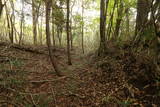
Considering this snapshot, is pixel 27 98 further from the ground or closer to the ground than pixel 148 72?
closer to the ground

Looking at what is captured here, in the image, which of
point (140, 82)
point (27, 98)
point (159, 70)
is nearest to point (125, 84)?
point (140, 82)

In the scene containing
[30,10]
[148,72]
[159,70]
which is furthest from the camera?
[30,10]

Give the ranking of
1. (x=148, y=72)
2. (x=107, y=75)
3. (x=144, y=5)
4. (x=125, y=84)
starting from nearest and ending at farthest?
(x=148, y=72) < (x=125, y=84) < (x=107, y=75) < (x=144, y=5)

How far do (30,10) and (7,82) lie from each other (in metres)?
13.3

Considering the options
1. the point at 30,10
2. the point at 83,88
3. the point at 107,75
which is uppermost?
the point at 30,10

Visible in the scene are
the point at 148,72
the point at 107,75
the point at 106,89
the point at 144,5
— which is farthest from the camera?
the point at 144,5

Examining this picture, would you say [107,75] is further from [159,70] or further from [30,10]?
[30,10]

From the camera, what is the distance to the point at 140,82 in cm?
386

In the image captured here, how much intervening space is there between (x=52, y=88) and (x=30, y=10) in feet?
45.1

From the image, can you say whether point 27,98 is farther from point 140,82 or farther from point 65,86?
point 140,82

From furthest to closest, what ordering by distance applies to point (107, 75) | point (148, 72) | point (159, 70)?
point (107, 75), point (148, 72), point (159, 70)

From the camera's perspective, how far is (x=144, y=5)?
241 inches

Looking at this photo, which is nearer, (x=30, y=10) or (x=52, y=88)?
(x=52, y=88)

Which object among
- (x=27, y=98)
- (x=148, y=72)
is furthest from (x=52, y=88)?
(x=148, y=72)
